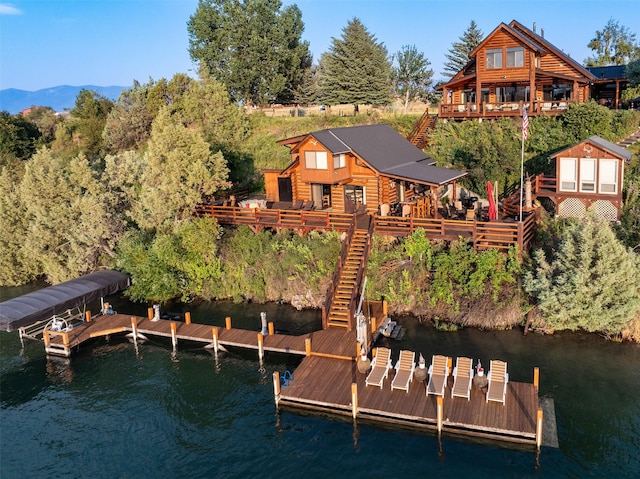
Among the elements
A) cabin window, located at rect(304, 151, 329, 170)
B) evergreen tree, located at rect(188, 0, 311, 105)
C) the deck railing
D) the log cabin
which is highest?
→ evergreen tree, located at rect(188, 0, 311, 105)

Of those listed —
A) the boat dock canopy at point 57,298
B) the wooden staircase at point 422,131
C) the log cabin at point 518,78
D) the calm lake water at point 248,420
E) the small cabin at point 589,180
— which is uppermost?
the log cabin at point 518,78

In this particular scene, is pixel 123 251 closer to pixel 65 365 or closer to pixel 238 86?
pixel 65 365

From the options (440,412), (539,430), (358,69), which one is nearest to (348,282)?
(440,412)

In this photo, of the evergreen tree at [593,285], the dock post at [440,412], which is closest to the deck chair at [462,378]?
the dock post at [440,412]

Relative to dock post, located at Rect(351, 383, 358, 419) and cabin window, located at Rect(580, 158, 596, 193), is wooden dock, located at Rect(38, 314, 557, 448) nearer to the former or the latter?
dock post, located at Rect(351, 383, 358, 419)

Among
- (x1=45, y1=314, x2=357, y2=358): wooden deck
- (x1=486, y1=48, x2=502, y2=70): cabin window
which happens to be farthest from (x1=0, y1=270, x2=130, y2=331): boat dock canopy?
(x1=486, y1=48, x2=502, y2=70): cabin window

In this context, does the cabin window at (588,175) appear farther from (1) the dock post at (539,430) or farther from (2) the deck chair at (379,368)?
(1) the dock post at (539,430)
